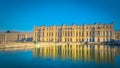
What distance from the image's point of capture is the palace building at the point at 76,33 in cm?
6900

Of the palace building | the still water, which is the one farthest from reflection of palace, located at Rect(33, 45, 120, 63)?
the palace building

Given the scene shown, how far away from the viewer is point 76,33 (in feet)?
243

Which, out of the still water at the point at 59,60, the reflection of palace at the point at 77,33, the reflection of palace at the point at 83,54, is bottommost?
the reflection of palace at the point at 83,54

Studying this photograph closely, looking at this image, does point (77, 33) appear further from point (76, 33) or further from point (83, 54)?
point (83, 54)

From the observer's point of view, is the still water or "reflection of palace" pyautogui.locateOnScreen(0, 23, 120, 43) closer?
the still water

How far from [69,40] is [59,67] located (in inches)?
2344

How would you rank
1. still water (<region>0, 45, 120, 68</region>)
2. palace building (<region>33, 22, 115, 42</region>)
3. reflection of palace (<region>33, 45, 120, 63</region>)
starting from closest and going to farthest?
1. still water (<region>0, 45, 120, 68</region>)
2. reflection of palace (<region>33, 45, 120, 63</region>)
3. palace building (<region>33, 22, 115, 42</region>)

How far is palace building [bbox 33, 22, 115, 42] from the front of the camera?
2717 inches

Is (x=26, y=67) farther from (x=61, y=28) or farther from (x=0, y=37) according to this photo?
(x=61, y=28)

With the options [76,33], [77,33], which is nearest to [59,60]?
[77,33]

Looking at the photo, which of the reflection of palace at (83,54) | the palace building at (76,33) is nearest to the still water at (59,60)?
the reflection of palace at (83,54)

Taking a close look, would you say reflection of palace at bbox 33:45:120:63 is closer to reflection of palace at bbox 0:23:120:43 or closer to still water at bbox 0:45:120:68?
still water at bbox 0:45:120:68

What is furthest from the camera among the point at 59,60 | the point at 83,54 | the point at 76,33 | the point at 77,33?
the point at 76,33

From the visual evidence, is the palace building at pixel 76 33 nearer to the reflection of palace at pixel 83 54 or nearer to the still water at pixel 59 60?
the reflection of palace at pixel 83 54
